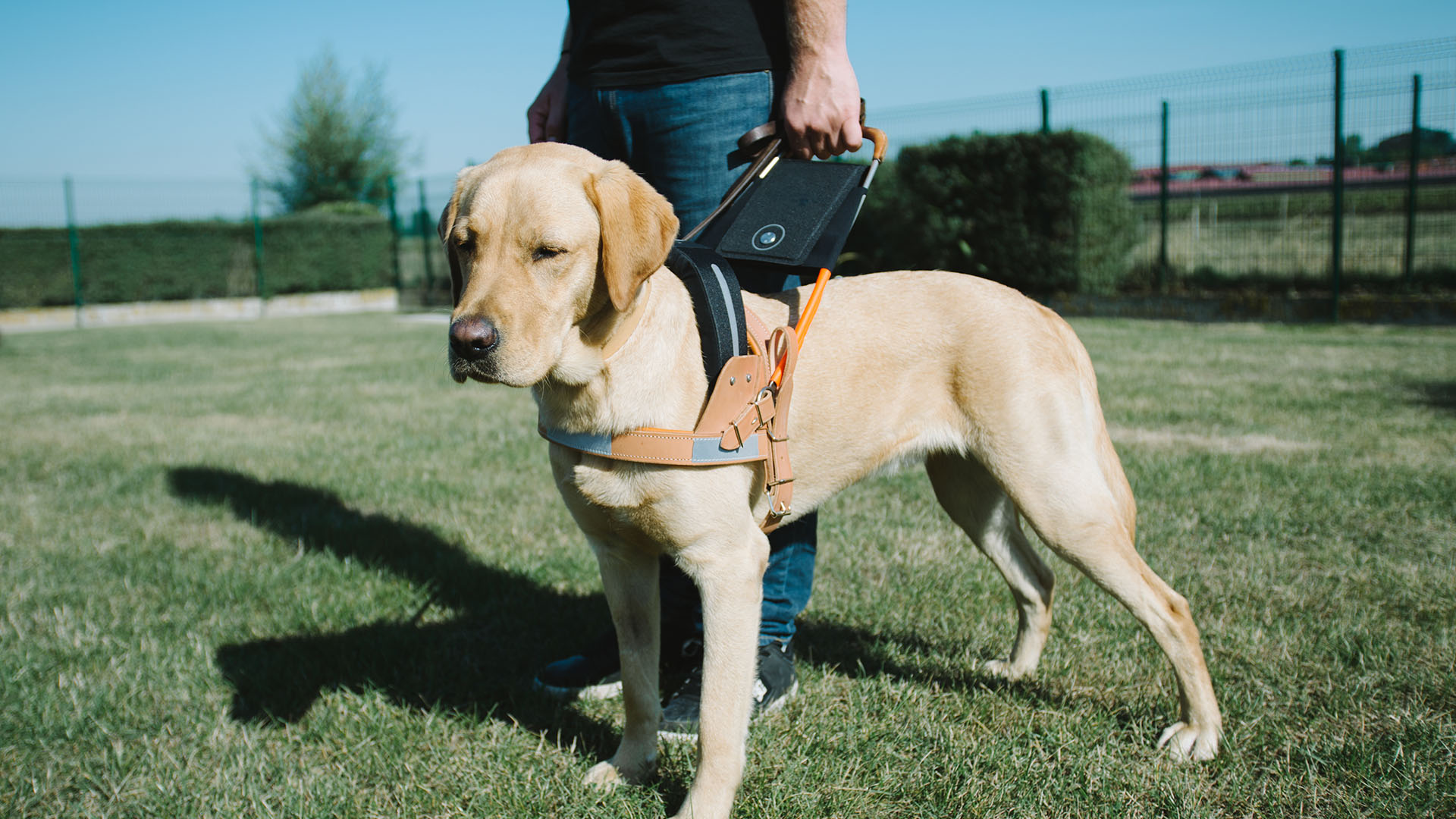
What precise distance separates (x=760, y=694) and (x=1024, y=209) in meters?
11.3

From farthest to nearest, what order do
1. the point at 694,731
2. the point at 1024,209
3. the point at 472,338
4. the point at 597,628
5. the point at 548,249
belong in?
1. the point at 1024,209
2. the point at 597,628
3. the point at 694,731
4. the point at 548,249
5. the point at 472,338

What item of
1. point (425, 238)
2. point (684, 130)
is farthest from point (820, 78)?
point (425, 238)

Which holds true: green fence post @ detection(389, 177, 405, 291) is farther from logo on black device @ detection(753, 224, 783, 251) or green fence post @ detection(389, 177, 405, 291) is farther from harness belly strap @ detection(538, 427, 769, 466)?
harness belly strap @ detection(538, 427, 769, 466)

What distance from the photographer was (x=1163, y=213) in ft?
40.0

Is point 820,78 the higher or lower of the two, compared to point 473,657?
higher

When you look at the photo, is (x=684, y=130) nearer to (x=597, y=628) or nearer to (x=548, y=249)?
(x=548, y=249)

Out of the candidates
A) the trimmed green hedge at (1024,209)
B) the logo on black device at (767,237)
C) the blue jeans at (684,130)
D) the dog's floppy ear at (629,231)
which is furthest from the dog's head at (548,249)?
the trimmed green hedge at (1024,209)

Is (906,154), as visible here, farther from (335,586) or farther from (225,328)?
(225,328)

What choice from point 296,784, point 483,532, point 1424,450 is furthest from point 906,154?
point 296,784

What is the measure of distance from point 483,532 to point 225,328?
15708mm

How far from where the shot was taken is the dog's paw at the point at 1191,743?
2.35 m

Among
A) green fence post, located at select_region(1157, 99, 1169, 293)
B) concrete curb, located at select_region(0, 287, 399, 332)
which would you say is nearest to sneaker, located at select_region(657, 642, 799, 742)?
green fence post, located at select_region(1157, 99, 1169, 293)

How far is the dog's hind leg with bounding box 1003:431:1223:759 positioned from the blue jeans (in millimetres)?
820

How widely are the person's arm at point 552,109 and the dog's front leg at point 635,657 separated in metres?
1.51
